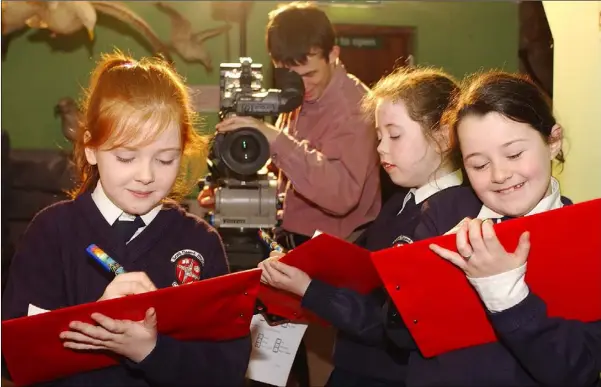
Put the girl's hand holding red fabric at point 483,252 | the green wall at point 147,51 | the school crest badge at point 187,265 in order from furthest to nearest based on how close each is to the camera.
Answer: the green wall at point 147,51 → the school crest badge at point 187,265 → the girl's hand holding red fabric at point 483,252

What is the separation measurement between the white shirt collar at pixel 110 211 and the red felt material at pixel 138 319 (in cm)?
22

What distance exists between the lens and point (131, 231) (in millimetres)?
1391

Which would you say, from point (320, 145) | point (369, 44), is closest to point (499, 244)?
point (320, 145)

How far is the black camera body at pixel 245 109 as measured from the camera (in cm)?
176

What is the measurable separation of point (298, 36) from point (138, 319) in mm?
1048

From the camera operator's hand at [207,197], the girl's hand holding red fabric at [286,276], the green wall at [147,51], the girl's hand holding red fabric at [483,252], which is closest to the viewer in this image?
the girl's hand holding red fabric at [483,252]

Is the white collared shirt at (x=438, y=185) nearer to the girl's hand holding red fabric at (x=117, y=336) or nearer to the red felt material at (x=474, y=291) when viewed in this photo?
the red felt material at (x=474, y=291)

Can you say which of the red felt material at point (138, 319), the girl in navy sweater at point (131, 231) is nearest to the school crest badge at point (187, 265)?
the girl in navy sweater at point (131, 231)

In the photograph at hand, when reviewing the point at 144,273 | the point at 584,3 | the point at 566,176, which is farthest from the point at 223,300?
the point at 584,3

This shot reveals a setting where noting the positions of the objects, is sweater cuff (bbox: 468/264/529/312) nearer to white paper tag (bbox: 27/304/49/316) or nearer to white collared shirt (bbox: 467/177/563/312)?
white collared shirt (bbox: 467/177/563/312)

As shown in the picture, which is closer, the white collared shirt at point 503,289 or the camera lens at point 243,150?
the white collared shirt at point 503,289

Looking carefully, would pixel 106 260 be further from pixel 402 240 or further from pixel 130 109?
pixel 402 240

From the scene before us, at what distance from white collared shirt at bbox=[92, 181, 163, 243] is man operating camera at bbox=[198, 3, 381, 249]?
517mm

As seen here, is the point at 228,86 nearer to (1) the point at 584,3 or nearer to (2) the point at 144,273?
(2) the point at 144,273
